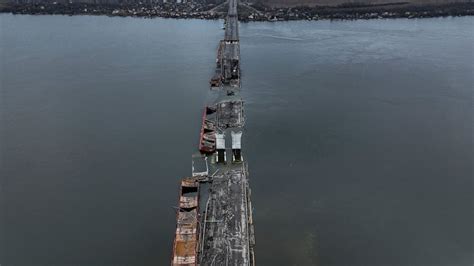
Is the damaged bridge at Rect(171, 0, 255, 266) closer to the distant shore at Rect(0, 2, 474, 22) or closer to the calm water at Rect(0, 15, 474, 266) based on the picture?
the calm water at Rect(0, 15, 474, 266)

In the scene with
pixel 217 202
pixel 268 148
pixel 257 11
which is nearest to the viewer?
pixel 217 202

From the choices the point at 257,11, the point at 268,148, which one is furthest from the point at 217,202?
the point at 257,11

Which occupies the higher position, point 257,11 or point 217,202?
point 257,11

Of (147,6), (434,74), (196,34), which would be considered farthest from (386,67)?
(147,6)

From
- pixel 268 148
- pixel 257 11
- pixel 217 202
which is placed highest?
pixel 257 11

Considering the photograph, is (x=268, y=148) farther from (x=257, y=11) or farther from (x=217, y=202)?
(x=257, y=11)

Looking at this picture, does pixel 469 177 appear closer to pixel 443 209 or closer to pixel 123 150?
pixel 443 209

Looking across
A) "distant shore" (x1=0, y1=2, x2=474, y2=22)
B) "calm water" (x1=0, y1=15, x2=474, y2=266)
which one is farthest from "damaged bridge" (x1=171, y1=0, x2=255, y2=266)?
"distant shore" (x1=0, y1=2, x2=474, y2=22)
